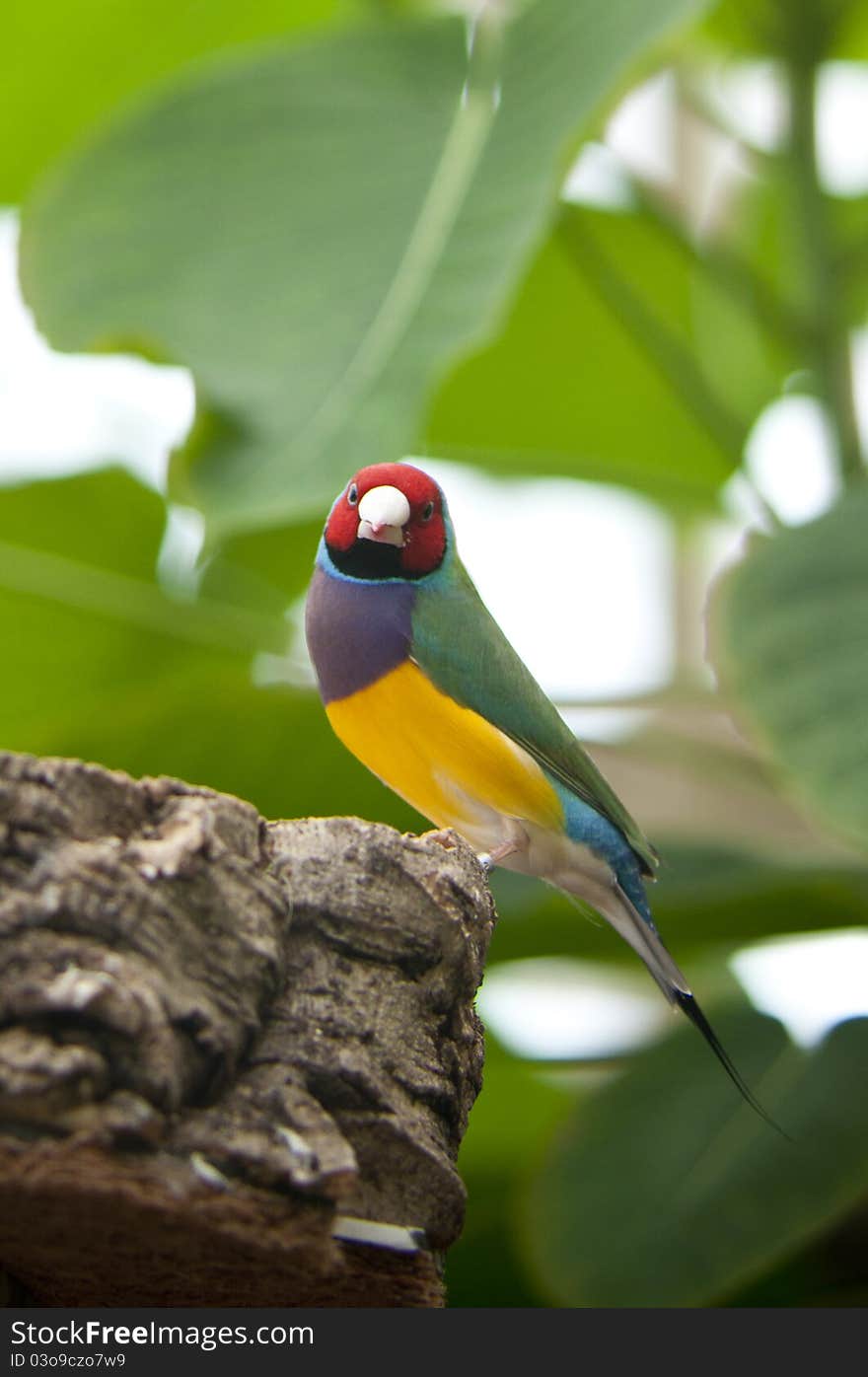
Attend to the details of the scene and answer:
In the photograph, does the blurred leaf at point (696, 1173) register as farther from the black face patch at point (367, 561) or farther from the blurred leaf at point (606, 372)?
the blurred leaf at point (606, 372)

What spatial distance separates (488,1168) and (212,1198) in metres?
1.42

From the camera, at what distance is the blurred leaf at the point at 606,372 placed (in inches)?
98.4

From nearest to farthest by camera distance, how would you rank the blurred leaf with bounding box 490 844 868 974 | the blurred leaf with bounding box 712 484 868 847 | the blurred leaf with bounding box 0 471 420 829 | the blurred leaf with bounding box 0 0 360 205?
the blurred leaf with bounding box 712 484 868 847 < the blurred leaf with bounding box 0 471 420 829 < the blurred leaf with bounding box 490 844 868 974 < the blurred leaf with bounding box 0 0 360 205

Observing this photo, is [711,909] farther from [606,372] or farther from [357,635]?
[606,372]

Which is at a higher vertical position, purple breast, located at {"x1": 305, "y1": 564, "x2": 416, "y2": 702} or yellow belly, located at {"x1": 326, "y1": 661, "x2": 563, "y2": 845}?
purple breast, located at {"x1": 305, "y1": 564, "x2": 416, "y2": 702}

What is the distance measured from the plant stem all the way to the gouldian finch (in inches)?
34.4

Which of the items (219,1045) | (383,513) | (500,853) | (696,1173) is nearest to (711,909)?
(696,1173)

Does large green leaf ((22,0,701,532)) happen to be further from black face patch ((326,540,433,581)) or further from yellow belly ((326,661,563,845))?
yellow belly ((326,661,563,845))

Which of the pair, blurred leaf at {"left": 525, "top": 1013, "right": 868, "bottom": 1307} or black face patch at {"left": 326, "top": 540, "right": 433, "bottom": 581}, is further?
blurred leaf at {"left": 525, "top": 1013, "right": 868, "bottom": 1307}

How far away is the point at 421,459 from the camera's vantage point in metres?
2.21

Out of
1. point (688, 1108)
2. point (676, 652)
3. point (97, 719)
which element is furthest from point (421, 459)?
point (676, 652)

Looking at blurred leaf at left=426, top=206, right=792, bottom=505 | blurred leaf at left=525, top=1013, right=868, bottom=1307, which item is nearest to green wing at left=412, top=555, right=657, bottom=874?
blurred leaf at left=525, top=1013, right=868, bottom=1307

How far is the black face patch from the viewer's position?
1185mm

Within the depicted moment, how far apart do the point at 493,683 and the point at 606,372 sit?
1573mm
